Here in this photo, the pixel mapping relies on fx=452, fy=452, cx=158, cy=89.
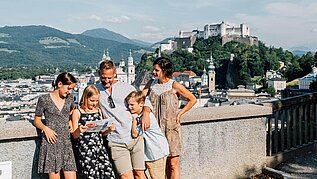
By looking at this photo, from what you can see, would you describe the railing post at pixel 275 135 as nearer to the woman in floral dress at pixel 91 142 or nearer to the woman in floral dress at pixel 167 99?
the woman in floral dress at pixel 167 99

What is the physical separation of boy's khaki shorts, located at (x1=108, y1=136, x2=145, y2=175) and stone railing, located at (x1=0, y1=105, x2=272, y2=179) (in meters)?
0.93

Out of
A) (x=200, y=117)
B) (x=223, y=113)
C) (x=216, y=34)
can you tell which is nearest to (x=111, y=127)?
(x=200, y=117)

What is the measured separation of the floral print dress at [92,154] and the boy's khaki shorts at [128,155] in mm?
111

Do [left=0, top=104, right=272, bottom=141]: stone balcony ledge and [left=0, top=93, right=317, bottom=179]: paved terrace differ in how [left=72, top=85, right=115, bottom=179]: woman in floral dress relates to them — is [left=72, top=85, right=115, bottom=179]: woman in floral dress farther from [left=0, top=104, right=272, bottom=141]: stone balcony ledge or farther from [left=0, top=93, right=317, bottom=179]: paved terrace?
[left=0, top=93, right=317, bottom=179]: paved terrace

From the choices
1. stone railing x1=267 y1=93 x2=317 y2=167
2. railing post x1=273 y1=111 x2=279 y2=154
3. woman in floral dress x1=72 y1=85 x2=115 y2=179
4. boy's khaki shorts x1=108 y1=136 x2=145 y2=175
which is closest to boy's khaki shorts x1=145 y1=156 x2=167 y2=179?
boy's khaki shorts x1=108 y1=136 x2=145 y2=175

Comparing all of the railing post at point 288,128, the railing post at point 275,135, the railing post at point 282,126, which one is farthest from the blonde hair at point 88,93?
the railing post at point 288,128

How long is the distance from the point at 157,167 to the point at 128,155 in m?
0.31

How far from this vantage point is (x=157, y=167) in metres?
4.10

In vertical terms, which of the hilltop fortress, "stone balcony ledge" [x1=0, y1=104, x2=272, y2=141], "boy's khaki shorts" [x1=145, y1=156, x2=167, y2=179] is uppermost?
the hilltop fortress

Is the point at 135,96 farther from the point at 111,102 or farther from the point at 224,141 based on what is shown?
the point at 224,141

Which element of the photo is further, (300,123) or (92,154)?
(300,123)

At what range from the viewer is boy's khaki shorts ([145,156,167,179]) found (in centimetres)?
410

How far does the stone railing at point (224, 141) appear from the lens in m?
5.04

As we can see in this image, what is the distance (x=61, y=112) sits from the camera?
3.71 m
